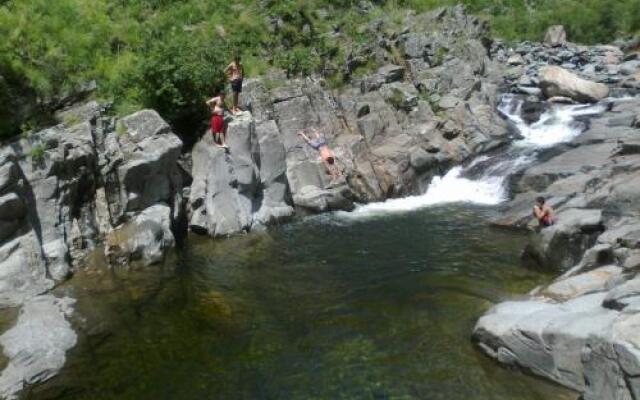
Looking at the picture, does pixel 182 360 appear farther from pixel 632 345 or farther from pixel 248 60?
pixel 248 60

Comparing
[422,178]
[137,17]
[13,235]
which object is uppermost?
[137,17]

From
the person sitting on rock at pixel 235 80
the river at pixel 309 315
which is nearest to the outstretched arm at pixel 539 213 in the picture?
the river at pixel 309 315

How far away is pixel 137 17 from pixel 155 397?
1088 inches

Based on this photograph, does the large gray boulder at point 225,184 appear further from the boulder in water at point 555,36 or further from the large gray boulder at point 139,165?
the boulder in water at point 555,36

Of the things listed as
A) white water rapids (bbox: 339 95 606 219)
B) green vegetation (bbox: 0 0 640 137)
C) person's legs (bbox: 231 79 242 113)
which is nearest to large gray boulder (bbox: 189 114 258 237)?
person's legs (bbox: 231 79 242 113)

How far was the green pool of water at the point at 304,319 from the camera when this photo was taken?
13.0 meters

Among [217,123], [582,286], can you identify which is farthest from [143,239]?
[582,286]

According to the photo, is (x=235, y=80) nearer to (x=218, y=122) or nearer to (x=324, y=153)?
(x=218, y=122)

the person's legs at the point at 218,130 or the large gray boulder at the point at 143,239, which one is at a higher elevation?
the person's legs at the point at 218,130

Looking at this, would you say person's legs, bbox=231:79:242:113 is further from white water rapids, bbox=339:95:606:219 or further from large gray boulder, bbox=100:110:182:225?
white water rapids, bbox=339:95:606:219

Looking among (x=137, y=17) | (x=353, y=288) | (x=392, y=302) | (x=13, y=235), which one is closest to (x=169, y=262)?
(x=13, y=235)

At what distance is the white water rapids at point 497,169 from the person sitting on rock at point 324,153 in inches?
93.3

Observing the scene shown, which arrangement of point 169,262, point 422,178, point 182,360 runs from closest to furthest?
1. point 182,360
2. point 169,262
3. point 422,178

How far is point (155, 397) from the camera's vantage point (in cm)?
1286
